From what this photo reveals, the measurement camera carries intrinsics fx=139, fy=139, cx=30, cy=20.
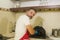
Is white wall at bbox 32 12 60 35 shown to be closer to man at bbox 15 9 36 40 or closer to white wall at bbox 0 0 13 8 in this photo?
white wall at bbox 0 0 13 8

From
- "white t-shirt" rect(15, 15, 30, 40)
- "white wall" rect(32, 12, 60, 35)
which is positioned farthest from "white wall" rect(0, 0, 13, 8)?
"white t-shirt" rect(15, 15, 30, 40)

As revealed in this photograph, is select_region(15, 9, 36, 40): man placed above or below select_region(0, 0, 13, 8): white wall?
below

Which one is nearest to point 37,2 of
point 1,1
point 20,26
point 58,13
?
point 58,13

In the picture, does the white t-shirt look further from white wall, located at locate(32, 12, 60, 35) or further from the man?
white wall, located at locate(32, 12, 60, 35)

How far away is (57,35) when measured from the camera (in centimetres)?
265

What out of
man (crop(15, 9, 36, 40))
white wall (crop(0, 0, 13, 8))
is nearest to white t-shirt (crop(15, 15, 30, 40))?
man (crop(15, 9, 36, 40))

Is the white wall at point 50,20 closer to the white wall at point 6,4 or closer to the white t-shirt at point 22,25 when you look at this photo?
the white wall at point 6,4

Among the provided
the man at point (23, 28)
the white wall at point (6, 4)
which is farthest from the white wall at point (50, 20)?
the man at point (23, 28)

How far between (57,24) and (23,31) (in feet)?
3.96

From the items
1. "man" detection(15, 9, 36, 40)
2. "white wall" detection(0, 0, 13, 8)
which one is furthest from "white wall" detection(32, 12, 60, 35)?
"man" detection(15, 9, 36, 40)

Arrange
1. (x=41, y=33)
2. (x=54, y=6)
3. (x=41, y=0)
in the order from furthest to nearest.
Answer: (x=41, y=0)
(x=54, y=6)
(x=41, y=33)

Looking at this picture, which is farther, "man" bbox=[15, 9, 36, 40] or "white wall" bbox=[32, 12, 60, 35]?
"white wall" bbox=[32, 12, 60, 35]

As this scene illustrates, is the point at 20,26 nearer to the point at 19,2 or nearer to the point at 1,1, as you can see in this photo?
the point at 1,1

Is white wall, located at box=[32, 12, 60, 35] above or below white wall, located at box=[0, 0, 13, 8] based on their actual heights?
below
